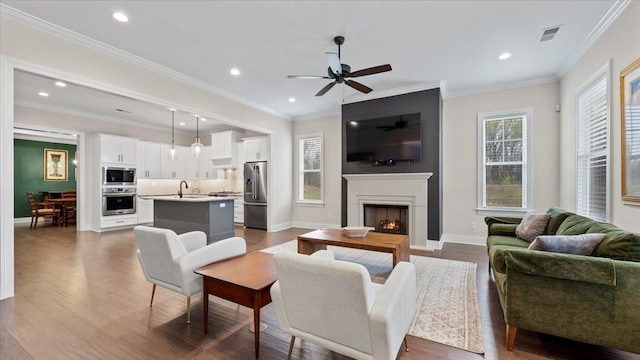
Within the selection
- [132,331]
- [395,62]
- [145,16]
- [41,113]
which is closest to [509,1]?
[395,62]

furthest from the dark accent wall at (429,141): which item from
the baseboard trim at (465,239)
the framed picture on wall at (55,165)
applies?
the framed picture on wall at (55,165)

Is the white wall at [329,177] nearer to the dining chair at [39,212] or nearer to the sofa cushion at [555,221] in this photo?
the sofa cushion at [555,221]

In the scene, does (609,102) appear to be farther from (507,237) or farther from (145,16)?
(145,16)

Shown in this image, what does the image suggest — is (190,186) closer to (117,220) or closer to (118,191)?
(118,191)

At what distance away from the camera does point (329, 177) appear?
6867 mm

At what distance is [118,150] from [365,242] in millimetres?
7089

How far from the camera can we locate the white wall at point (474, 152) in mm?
4621

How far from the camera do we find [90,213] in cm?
681

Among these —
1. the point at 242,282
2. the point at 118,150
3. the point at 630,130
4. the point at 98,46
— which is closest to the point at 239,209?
the point at 118,150

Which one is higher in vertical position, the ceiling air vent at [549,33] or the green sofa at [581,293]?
the ceiling air vent at [549,33]

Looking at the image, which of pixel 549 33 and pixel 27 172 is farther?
pixel 27 172

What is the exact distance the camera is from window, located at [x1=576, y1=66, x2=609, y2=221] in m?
3.19

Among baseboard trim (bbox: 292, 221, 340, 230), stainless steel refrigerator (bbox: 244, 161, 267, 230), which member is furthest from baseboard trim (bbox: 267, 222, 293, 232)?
stainless steel refrigerator (bbox: 244, 161, 267, 230)

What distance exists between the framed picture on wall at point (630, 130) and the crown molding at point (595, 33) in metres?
0.64
